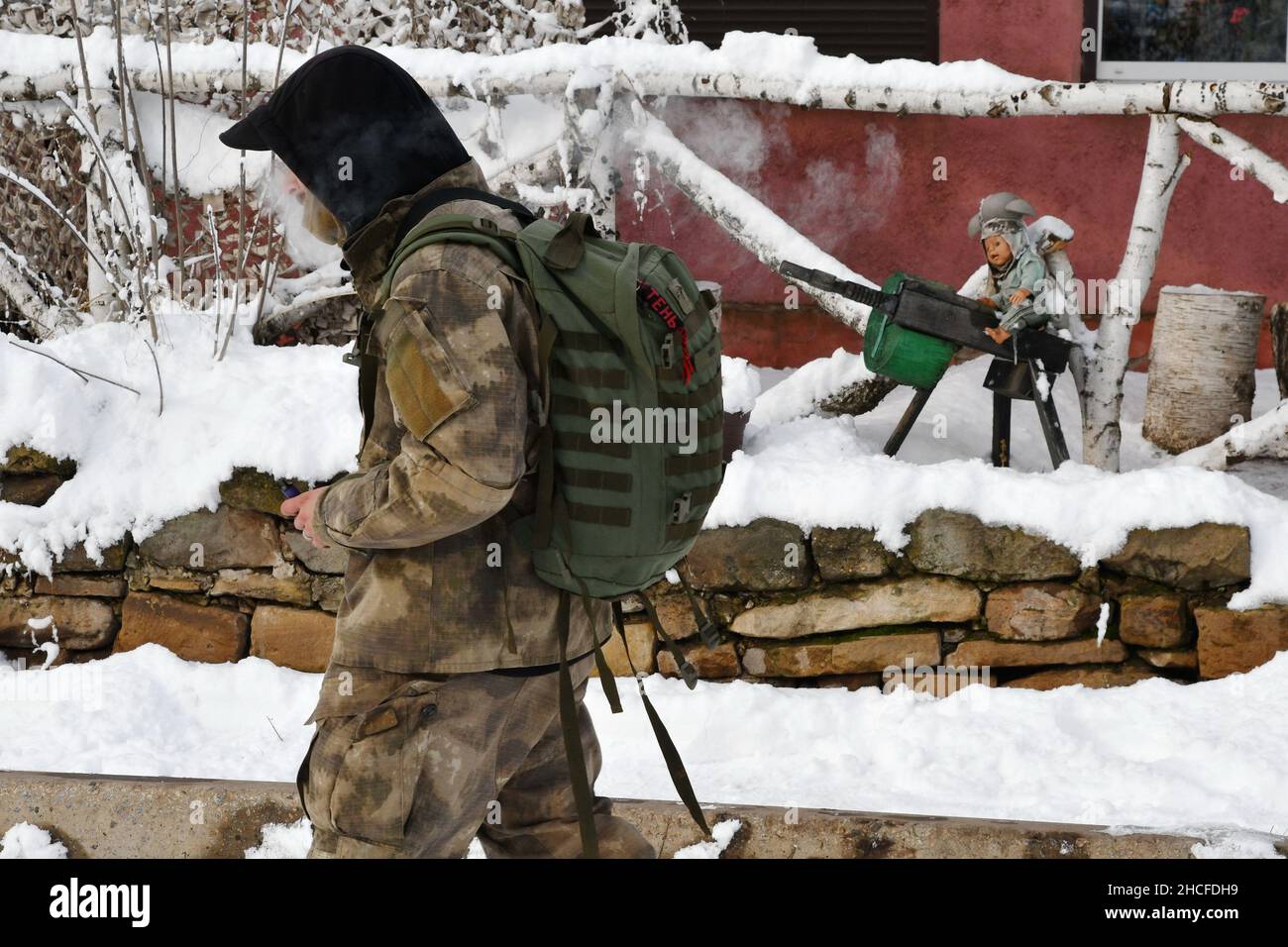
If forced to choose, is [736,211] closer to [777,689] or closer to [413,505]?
[777,689]

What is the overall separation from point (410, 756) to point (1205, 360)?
12.8ft

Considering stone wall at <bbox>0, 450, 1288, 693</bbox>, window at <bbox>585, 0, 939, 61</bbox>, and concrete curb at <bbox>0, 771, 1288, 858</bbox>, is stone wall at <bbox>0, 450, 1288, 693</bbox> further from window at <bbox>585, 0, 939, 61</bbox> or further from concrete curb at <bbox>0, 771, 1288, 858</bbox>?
window at <bbox>585, 0, 939, 61</bbox>

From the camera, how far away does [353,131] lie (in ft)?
8.01

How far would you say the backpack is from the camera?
7.83 ft

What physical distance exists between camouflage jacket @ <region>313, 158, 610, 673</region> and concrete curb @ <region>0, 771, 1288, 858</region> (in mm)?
1363

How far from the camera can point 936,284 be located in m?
5.11

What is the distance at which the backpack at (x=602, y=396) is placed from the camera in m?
2.39

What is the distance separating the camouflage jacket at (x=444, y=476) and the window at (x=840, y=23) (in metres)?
4.24

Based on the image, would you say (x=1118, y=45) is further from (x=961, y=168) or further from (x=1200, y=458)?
(x=1200, y=458)

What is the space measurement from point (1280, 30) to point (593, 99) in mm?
3387

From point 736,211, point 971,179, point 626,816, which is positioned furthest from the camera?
point 971,179

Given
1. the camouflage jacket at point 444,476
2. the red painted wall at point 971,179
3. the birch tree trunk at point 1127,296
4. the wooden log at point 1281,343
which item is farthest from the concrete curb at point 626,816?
the red painted wall at point 971,179
